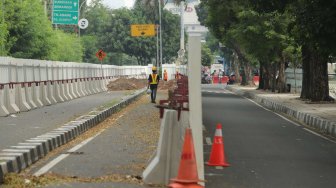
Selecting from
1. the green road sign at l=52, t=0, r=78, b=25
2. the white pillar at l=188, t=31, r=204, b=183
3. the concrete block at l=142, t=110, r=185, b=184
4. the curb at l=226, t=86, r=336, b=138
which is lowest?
the curb at l=226, t=86, r=336, b=138

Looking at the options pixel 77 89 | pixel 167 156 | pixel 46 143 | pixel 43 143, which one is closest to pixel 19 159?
pixel 43 143

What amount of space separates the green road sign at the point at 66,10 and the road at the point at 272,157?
23.9 meters

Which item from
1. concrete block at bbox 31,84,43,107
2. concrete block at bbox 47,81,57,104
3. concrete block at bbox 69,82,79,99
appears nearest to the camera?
concrete block at bbox 31,84,43,107

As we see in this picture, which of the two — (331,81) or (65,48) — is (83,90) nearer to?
(331,81)

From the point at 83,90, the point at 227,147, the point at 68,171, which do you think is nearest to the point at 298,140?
the point at 227,147

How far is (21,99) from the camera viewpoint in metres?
22.8

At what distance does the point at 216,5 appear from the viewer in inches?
1817

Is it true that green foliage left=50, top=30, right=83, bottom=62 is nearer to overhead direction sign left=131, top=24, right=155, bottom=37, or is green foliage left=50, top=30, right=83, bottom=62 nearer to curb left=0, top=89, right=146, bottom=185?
overhead direction sign left=131, top=24, right=155, bottom=37

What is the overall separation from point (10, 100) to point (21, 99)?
55.4 inches

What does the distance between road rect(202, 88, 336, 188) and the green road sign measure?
23.9 m

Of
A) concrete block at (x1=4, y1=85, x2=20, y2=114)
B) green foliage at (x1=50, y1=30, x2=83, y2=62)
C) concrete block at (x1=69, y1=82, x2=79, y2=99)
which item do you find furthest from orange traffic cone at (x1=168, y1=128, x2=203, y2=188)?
green foliage at (x1=50, y1=30, x2=83, y2=62)

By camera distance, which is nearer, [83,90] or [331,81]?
[83,90]

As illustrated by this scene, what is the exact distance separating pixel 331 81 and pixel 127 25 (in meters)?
49.3

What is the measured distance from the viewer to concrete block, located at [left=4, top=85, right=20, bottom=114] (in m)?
20.9
